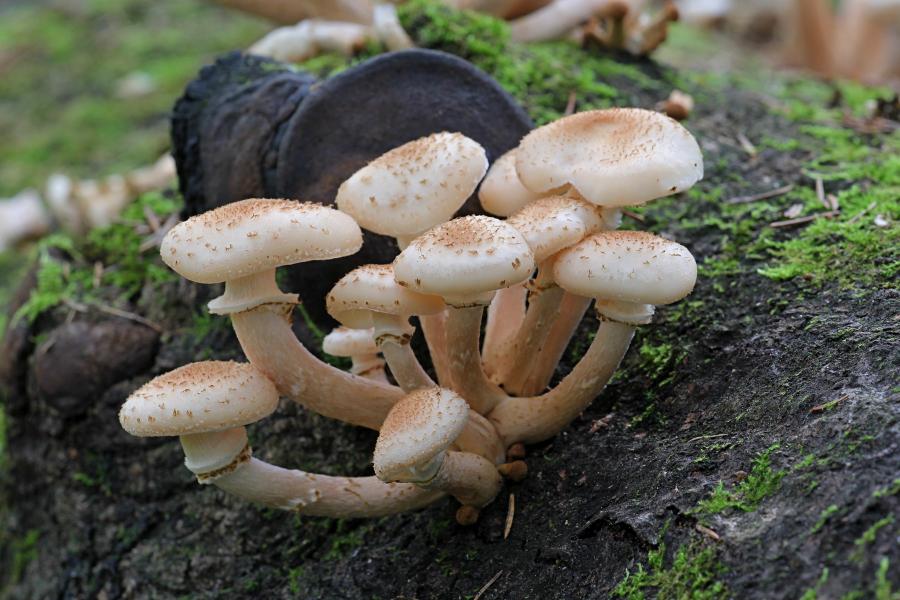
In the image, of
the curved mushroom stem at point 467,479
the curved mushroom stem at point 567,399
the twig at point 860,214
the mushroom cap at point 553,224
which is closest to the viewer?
the mushroom cap at point 553,224

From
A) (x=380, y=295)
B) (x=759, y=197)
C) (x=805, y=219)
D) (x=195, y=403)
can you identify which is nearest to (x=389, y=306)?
(x=380, y=295)

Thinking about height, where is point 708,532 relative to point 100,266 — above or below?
above

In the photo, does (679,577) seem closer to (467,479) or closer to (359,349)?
(467,479)

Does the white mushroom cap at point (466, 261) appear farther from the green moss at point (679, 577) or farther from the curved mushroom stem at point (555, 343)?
the green moss at point (679, 577)

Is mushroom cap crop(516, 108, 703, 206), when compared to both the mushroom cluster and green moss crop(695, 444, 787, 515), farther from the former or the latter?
green moss crop(695, 444, 787, 515)

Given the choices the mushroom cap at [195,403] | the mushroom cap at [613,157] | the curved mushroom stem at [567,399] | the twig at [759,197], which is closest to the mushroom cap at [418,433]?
the mushroom cap at [195,403]

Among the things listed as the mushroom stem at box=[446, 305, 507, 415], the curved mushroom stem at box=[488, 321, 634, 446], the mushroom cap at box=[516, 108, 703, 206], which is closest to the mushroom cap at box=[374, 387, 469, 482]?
the mushroom stem at box=[446, 305, 507, 415]
